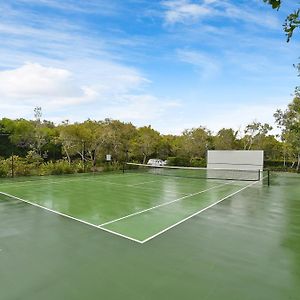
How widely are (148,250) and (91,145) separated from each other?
16.5 m

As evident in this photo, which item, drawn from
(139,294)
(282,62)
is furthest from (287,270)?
(282,62)

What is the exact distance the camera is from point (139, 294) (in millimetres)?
3486

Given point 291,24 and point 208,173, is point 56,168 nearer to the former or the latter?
point 208,173

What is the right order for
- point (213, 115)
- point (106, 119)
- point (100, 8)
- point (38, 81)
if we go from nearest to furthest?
1. point (100, 8)
2. point (38, 81)
3. point (106, 119)
4. point (213, 115)

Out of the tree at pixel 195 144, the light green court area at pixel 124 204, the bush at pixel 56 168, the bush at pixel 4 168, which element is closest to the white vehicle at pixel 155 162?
the tree at pixel 195 144

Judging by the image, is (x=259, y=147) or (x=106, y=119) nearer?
(x=106, y=119)

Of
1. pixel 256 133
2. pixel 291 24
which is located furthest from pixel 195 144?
pixel 291 24

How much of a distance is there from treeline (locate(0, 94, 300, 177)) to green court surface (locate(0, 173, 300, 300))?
954 centimetres

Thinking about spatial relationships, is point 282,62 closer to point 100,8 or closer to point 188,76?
point 188,76

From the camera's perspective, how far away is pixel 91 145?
2092 cm

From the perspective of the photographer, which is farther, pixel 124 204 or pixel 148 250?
pixel 124 204

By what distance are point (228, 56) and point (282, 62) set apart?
2250 millimetres

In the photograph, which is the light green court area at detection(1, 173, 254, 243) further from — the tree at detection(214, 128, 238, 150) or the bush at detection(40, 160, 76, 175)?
the tree at detection(214, 128, 238, 150)

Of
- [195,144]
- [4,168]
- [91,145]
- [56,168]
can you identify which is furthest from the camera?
[195,144]
